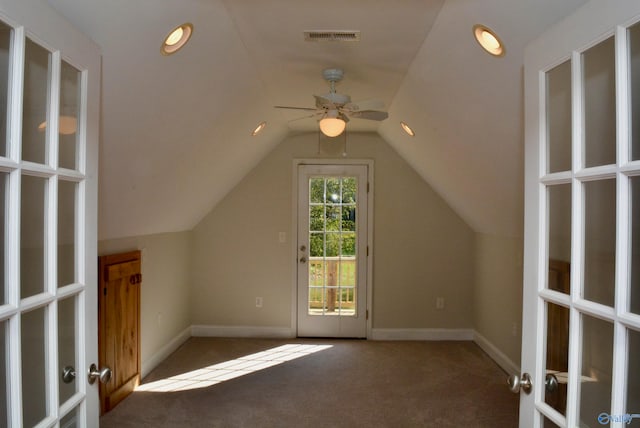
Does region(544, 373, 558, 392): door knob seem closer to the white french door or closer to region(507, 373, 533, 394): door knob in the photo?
region(507, 373, 533, 394): door knob

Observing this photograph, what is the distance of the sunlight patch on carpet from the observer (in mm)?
3551

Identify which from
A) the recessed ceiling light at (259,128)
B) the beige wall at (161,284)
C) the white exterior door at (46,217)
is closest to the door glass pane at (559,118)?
the white exterior door at (46,217)

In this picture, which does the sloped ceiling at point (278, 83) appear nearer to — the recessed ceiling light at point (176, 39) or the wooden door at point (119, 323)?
the recessed ceiling light at point (176, 39)

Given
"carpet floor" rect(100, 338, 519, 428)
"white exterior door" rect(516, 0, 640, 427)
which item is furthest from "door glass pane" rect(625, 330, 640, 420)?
"carpet floor" rect(100, 338, 519, 428)

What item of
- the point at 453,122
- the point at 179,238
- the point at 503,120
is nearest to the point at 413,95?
the point at 453,122

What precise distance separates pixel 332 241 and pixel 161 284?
193 centimetres

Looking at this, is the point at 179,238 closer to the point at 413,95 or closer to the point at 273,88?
the point at 273,88

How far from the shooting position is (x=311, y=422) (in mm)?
2988

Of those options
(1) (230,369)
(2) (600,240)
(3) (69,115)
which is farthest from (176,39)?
(1) (230,369)

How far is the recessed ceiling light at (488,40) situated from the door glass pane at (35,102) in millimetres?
1674

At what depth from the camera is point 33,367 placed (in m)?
1.17

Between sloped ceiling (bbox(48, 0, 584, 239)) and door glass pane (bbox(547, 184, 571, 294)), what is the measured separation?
2.30 feet

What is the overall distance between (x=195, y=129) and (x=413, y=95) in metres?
1.55

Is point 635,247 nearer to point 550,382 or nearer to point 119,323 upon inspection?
point 550,382
